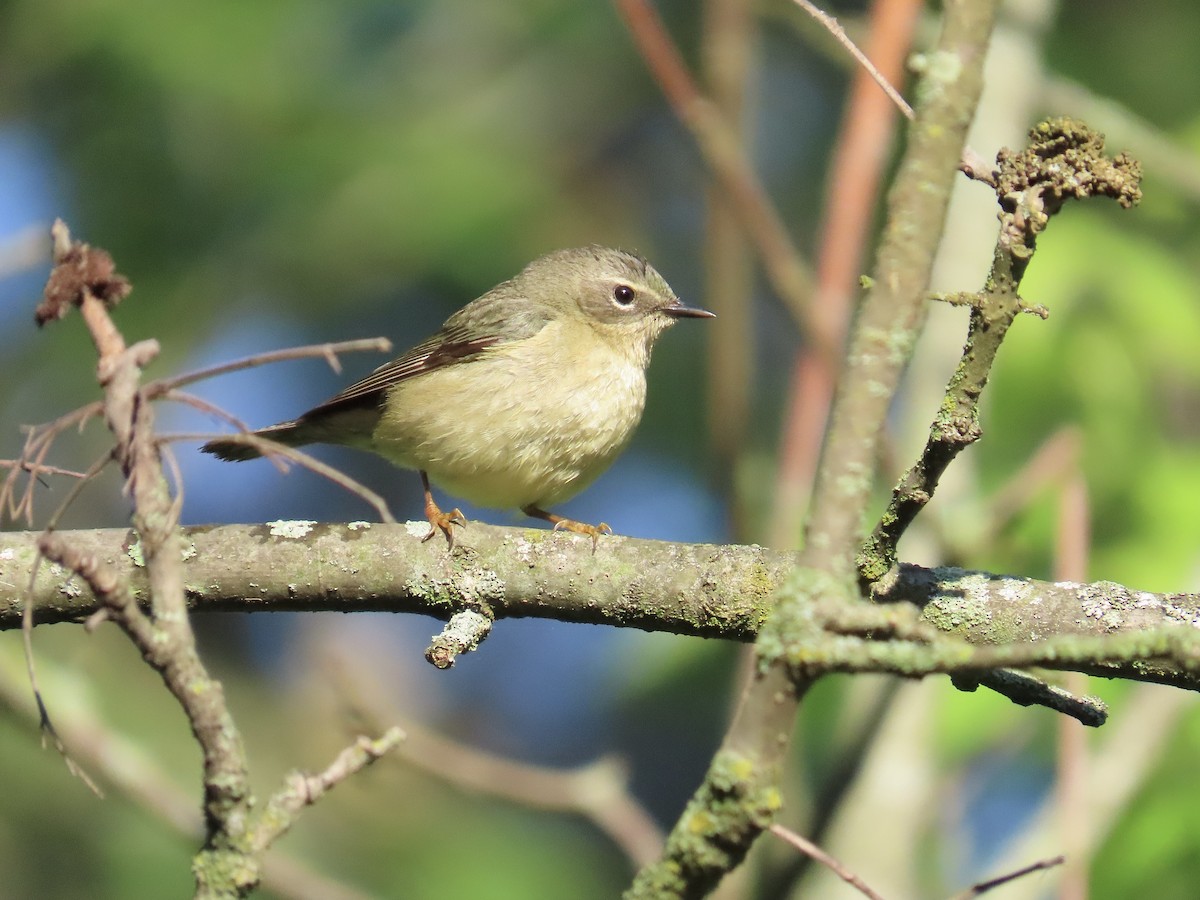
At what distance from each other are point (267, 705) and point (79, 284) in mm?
8469

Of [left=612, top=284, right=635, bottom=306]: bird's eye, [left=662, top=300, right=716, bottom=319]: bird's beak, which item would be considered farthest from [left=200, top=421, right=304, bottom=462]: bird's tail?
[left=662, top=300, right=716, bottom=319]: bird's beak

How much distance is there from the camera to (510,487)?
582 cm

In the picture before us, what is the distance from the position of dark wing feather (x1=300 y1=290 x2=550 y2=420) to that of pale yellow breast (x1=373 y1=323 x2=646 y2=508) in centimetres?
7

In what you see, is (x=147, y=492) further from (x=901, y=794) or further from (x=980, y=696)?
(x=901, y=794)

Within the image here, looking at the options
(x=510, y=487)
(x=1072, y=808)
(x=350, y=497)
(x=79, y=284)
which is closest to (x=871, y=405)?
(x=79, y=284)

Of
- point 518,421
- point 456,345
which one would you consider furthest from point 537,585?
point 456,345

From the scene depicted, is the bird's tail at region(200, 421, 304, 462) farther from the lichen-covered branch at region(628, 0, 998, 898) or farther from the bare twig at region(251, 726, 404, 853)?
the lichen-covered branch at region(628, 0, 998, 898)

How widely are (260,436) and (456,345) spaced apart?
1.18 metres

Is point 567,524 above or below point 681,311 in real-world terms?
below

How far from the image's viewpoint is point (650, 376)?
36.1 feet

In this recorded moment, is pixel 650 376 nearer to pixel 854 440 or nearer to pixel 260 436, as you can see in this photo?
pixel 260 436

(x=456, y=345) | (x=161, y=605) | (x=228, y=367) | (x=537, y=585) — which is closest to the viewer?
(x=161, y=605)

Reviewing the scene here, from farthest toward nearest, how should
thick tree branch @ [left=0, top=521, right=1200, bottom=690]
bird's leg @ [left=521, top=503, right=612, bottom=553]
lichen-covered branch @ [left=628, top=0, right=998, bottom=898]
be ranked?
bird's leg @ [left=521, top=503, right=612, bottom=553] < thick tree branch @ [left=0, top=521, right=1200, bottom=690] < lichen-covered branch @ [left=628, top=0, right=998, bottom=898]

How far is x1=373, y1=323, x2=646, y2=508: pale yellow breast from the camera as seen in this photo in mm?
5680
